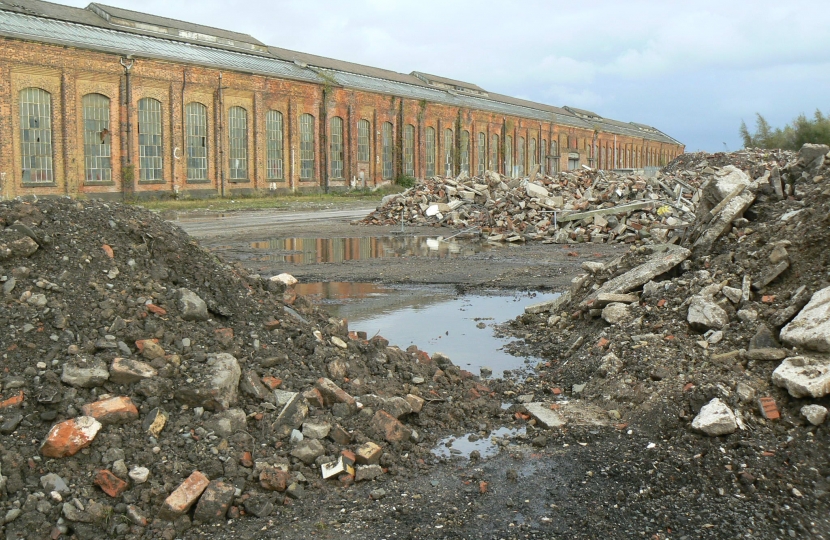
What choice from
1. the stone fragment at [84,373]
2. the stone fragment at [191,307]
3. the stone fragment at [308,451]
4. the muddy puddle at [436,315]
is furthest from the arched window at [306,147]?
the stone fragment at [308,451]

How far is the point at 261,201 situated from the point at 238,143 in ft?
12.3

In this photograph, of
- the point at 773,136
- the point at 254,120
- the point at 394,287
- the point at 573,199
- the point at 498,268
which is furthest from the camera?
the point at 773,136

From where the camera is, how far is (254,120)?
1459 inches

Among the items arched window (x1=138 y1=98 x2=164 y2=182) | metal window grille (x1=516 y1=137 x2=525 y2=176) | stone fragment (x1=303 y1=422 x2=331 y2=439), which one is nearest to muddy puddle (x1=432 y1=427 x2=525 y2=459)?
stone fragment (x1=303 y1=422 x2=331 y2=439)

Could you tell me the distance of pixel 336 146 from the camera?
42.9 m

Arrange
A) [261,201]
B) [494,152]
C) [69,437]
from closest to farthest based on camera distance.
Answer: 1. [69,437]
2. [261,201]
3. [494,152]

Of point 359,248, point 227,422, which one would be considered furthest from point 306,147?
point 227,422

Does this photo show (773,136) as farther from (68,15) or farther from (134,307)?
(134,307)

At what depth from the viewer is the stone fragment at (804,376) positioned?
4.35 m

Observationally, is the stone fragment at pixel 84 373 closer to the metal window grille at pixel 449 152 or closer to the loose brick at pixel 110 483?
the loose brick at pixel 110 483

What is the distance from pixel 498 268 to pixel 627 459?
9.30 metres

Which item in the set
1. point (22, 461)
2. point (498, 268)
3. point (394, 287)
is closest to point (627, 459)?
point (22, 461)

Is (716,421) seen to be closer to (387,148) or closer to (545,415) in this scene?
(545,415)

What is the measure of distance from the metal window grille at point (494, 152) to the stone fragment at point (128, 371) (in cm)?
5378
